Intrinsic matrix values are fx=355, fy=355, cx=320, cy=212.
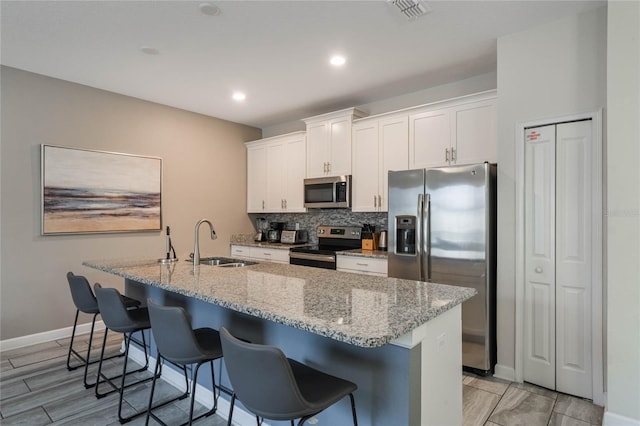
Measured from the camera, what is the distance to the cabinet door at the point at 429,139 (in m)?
3.50

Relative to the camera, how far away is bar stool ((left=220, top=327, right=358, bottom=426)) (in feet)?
4.09

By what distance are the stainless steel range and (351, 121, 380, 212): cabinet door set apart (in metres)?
0.45

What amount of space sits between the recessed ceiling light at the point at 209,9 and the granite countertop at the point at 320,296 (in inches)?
70.6

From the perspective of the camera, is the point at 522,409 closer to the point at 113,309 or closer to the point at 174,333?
the point at 174,333

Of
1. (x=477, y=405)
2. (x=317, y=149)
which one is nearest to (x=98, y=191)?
(x=317, y=149)

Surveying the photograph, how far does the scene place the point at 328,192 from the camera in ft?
14.4

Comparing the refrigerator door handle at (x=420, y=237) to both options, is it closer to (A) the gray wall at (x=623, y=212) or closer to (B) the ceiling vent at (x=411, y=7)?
(A) the gray wall at (x=623, y=212)

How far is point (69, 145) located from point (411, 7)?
11.9 feet

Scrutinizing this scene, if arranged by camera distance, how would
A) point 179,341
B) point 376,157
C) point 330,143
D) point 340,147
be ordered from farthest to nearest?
point 330,143 → point 340,147 → point 376,157 → point 179,341

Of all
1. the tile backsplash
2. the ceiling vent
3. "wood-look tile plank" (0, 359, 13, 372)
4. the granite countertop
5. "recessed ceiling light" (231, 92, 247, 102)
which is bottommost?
"wood-look tile plank" (0, 359, 13, 372)

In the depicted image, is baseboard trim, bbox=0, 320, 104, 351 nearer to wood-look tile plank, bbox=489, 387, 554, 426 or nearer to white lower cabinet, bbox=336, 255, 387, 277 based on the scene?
white lower cabinet, bbox=336, 255, 387, 277

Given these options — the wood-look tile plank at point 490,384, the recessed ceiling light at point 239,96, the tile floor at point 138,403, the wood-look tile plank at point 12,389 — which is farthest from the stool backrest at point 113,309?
the recessed ceiling light at point 239,96

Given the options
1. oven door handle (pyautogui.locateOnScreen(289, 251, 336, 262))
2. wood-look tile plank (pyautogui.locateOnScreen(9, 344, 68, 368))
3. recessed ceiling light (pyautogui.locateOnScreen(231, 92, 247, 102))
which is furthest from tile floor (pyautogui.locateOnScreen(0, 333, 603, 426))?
recessed ceiling light (pyautogui.locateOnScreen(231, 92, 247, 102))

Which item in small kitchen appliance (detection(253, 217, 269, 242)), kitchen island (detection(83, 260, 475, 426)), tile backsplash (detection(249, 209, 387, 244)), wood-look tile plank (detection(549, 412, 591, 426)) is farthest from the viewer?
small kitchen appliance (detection(253, 217, 269, 242))
